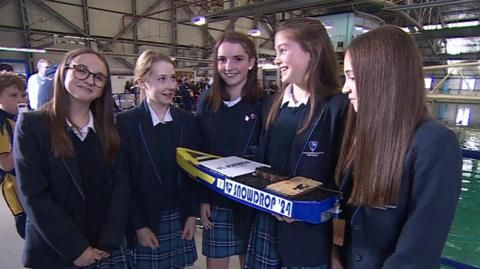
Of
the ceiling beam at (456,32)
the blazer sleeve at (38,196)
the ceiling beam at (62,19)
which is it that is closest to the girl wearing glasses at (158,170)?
the blazer sleeve at (38,196)

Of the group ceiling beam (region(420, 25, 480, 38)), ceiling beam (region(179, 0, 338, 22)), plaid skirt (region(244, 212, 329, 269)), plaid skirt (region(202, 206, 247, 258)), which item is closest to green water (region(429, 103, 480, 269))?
plaid skirt (region(244, 212, 329, 269))

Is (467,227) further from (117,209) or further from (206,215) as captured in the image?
(117,209)

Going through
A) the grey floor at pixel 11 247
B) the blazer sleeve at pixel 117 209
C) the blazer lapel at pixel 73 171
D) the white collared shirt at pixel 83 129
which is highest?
the white collared shirt at pixel 83 129

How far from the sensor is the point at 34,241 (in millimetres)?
1229

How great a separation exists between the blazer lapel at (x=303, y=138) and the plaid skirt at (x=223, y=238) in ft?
1.65

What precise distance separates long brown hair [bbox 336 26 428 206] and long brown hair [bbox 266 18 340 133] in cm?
32

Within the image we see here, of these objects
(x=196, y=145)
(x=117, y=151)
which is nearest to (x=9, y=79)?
(x=117, y=151)

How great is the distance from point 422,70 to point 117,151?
4.16ft

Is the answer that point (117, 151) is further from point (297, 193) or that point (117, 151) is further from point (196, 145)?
point (297, 193)

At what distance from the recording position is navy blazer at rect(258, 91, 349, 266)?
1206 mm

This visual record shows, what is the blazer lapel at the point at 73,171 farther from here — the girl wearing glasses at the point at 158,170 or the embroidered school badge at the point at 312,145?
the embroidered school badge at the point at 312,145

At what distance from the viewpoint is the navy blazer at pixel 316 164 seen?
3.96 ft

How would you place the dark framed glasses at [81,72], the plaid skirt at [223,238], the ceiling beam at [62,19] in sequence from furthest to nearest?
the ceiling beam at [62,19], the plaid skirt at [223,238], the dark framed glasses at [81,72]

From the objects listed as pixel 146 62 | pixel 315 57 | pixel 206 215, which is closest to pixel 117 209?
pixel 206 215
